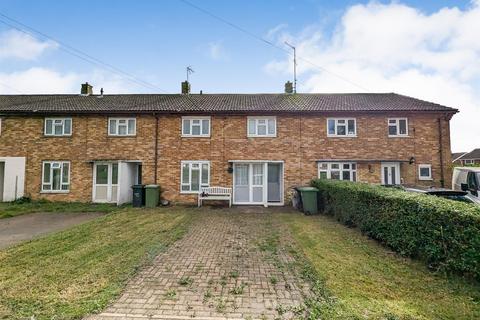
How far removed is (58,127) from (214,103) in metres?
9.10

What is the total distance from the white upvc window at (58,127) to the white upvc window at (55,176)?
1690 mm

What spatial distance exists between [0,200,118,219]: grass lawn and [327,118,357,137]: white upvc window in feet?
39.8

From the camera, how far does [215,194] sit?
13.3m

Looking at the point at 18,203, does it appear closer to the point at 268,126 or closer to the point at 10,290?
the point at 10,290

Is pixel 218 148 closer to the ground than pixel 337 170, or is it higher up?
higher up

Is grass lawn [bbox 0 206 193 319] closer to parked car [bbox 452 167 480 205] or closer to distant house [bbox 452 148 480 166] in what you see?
parked car [bbox 452 167 480 205]

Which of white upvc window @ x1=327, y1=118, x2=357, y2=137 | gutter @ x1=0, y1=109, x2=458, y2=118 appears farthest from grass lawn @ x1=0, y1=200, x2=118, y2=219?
white upvc window @ x1=327, y1=118, x2=357, y2=137

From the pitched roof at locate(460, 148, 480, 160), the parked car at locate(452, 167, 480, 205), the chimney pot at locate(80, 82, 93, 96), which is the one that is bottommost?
the parked car at locate(452, 167, 480, 205)

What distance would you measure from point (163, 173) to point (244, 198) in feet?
15.5

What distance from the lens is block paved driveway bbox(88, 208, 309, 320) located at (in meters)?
3.34

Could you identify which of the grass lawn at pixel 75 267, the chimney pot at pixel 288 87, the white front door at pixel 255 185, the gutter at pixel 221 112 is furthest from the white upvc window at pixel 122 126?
the chimney pot at pixel 288 87

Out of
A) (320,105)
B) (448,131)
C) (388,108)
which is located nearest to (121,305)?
(320,105)

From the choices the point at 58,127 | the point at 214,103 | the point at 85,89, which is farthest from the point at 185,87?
the point at 58,127

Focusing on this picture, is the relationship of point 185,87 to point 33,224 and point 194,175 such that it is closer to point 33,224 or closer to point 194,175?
point 194,175
